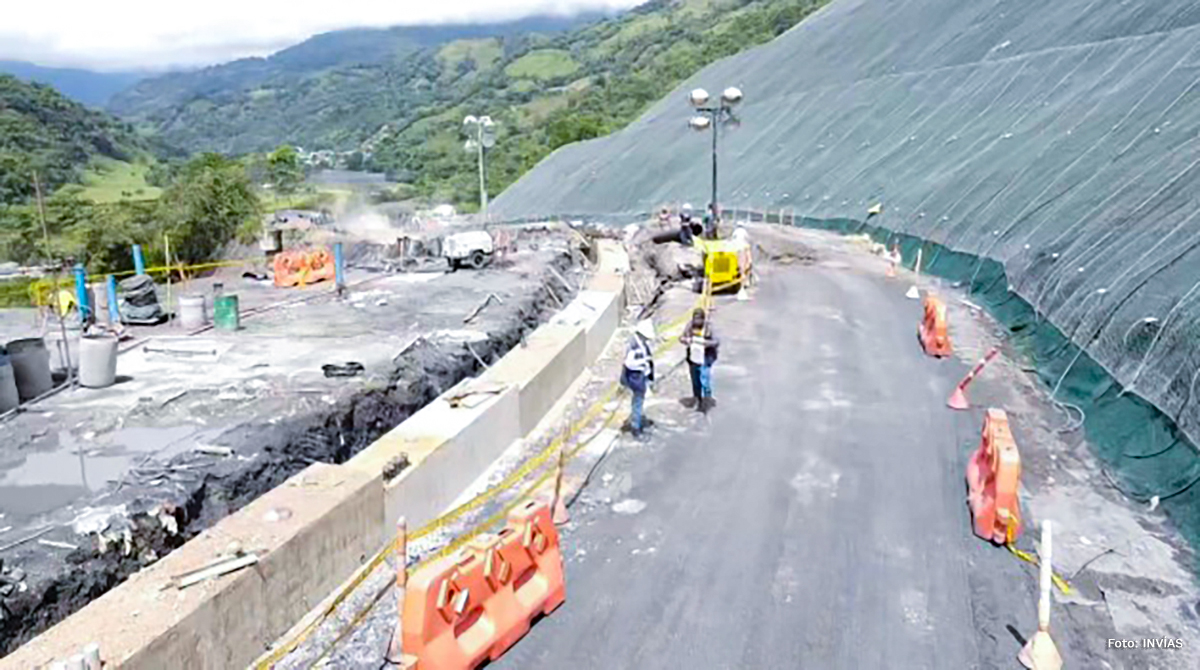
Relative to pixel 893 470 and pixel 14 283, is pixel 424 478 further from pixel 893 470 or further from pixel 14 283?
pixel 14 283

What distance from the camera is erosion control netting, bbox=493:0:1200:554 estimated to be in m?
13.0

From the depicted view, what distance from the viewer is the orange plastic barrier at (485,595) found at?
248 inches

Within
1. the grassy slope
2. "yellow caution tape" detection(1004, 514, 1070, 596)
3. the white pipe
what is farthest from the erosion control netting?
the grassy slope

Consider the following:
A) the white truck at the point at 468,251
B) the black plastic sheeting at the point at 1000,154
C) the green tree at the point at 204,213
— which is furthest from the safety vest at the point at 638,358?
the green tree at the point at 204,213

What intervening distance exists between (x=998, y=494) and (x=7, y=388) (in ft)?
41.9

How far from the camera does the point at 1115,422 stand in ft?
36.8

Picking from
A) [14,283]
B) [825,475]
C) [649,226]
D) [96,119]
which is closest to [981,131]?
[649,226]

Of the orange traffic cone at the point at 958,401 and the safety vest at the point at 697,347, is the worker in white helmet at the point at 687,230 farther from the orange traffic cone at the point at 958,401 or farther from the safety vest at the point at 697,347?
the safety vest at the point at 697,347

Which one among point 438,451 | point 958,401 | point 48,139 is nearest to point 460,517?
point 438,451

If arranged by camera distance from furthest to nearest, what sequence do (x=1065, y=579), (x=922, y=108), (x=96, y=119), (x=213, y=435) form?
1. (x=96, y=119)
2. (x=922, y=108)
3. (x=213, y=435)
4. (x=1065, y=579)

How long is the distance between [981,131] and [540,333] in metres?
21.8

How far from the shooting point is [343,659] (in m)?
6.80

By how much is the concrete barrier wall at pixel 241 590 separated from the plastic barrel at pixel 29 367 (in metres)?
7.63

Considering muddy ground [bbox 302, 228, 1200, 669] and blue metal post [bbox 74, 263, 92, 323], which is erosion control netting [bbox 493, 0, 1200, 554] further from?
blue metal post [bbox 74, 263, 92, 323]
